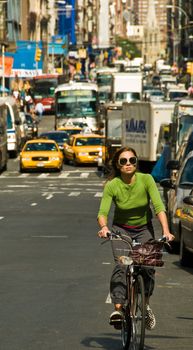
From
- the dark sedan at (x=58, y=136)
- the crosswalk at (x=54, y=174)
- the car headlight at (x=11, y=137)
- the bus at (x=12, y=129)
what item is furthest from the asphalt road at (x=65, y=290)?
the dark sedan at (x=58, y=136)

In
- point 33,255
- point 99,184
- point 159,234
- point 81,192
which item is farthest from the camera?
point 99,184

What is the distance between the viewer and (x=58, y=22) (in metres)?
181

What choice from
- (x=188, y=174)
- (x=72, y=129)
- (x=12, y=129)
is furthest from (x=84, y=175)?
(x=188, y=174)

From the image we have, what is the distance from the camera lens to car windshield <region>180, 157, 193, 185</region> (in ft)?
69.4

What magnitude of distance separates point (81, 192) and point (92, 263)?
73.2ft

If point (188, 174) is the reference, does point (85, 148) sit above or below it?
below

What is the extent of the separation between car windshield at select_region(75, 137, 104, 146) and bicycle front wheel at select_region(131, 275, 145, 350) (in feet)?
149

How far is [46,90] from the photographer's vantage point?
325 feet

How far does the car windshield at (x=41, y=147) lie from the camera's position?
176ft

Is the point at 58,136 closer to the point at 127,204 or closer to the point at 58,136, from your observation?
the point at 58,136

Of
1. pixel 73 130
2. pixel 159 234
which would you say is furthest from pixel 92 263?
pixel 73 130

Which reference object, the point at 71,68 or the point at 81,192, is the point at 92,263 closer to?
the point at 81,192

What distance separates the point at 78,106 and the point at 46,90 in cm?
2783

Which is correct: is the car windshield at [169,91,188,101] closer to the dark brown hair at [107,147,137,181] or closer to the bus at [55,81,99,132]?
the bus at [55,81,99,132]
